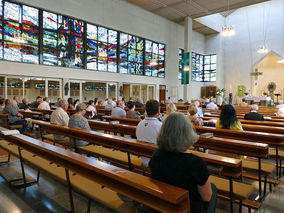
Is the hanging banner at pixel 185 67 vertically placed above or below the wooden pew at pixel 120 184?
above

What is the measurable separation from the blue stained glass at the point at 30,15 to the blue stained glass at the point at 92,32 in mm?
2559

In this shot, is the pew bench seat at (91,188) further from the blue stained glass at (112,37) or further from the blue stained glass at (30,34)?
the blue stained glass at (112,37)

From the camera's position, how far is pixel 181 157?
1153 millimetres

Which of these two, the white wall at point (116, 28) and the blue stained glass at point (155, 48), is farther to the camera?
the blue stained glass at point (155, 48)

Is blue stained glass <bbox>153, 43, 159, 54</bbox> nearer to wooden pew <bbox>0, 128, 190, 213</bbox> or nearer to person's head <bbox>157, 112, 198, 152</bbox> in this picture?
wooden pew <bbox>0, 128, 190, 213</bbox>

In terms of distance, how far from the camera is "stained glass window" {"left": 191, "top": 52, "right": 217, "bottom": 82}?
18.4m

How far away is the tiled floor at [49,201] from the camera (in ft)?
6.48

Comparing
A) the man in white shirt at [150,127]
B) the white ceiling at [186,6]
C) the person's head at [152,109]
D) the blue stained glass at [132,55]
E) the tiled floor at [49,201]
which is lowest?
the tiled floor at [49,201]

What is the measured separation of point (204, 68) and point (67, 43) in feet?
41.5

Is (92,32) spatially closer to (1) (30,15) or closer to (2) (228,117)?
(1) (30,15)

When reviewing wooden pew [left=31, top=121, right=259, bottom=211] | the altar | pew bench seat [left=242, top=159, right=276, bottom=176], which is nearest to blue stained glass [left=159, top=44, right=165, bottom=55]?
the altar

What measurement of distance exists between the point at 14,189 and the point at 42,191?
13.0 inches

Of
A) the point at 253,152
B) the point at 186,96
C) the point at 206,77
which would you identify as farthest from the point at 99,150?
the point at 206,77

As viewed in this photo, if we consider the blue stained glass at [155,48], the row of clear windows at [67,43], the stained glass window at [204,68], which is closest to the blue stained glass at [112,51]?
the row of clear windows at [67,43]
